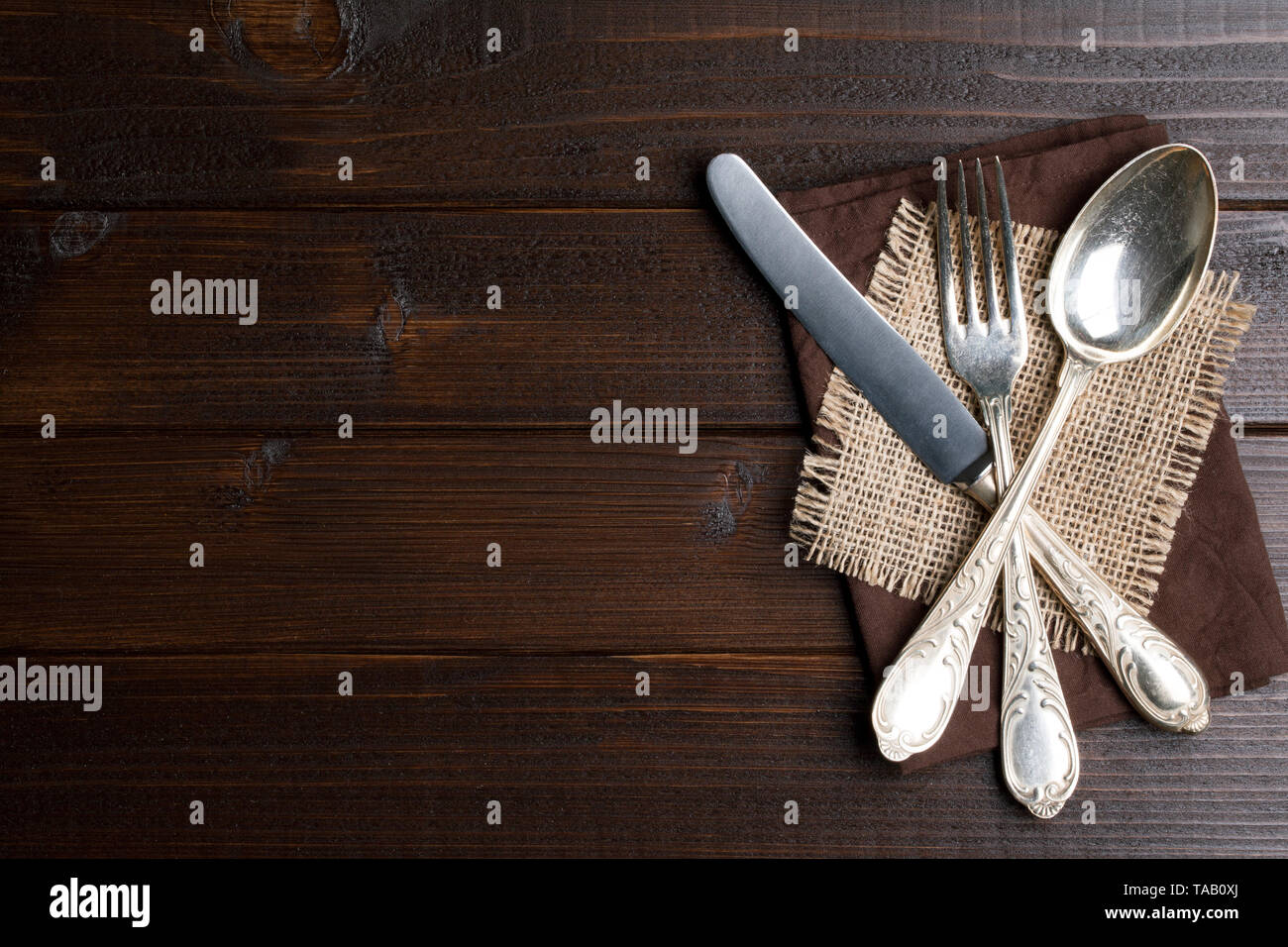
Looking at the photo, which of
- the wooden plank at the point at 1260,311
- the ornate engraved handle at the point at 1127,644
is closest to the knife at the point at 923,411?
the ornate engraved handle at the point at 1127,644

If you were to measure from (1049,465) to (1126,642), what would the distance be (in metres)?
0.09

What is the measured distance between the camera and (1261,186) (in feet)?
1.54

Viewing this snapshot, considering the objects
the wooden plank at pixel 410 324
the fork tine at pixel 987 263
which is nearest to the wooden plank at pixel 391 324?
the wooden plank at pixel 410 324

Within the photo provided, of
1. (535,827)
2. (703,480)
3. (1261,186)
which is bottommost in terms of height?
(535,827)

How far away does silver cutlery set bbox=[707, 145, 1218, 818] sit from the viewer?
0.43 meters

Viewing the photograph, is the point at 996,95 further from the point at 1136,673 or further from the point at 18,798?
the point at 18,798

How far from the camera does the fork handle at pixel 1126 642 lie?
432 mm

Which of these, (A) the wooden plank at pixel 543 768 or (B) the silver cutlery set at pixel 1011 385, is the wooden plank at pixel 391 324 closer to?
(B) the silver cutlery set at pixel 1011 385

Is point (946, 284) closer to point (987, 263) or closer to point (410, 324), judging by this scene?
point (987, 263)

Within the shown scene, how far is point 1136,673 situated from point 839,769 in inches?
6.1

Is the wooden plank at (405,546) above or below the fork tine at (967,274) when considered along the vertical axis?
below

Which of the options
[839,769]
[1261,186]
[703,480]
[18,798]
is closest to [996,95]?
[1261,186]

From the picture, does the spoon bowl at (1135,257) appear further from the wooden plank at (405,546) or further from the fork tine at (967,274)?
the wooden plank at (405,546)

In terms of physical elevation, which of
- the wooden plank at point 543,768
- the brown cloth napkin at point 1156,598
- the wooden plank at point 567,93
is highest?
the wooden plank at point 567,93
